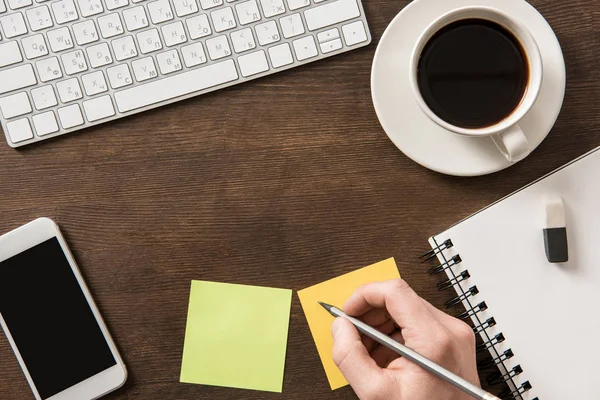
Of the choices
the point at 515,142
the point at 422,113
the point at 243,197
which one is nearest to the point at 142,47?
the point at 243,197

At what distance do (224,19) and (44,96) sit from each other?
0.25 meters

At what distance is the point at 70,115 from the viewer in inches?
29.3

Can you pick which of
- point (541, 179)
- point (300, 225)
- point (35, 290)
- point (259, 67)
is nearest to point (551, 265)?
point (541, 179)

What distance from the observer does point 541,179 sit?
0.72 meters

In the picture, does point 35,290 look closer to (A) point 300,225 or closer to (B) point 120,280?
(B) point 120,280

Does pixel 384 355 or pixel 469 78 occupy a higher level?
pixel 469 78

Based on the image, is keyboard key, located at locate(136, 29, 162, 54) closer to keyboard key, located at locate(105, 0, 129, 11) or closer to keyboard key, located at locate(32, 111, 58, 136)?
keyboard key, located at locate(105, 0, 129, 11)

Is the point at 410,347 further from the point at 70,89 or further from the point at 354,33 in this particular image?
the point at 70,89

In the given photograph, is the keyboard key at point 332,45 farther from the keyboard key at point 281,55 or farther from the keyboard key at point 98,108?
the keyboard key at point 98,108

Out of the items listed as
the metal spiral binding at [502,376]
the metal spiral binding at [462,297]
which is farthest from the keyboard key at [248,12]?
the metal spiral binding at [502,376]

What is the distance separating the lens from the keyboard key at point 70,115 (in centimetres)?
74

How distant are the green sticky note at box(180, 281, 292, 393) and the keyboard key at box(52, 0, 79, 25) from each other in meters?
0.37

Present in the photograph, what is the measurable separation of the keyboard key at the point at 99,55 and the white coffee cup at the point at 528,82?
1.24 ft

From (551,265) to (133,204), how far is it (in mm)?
539
